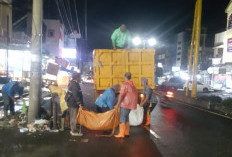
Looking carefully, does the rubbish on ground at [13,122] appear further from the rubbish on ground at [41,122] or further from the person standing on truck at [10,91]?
the rubbish on ground at [41,122]

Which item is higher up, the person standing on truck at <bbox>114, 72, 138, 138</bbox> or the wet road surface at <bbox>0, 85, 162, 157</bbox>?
the person standing on truck at <bbox>114, 72, 138, 138</bbox>

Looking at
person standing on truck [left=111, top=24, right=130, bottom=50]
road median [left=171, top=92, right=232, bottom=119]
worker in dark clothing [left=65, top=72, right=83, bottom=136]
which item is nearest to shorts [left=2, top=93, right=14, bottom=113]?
worker in dark clothing [left=65, top=72, right=83, bottom=136]

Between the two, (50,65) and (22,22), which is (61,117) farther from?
(22,22)

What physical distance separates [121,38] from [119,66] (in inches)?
46.9

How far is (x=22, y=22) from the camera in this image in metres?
32.8

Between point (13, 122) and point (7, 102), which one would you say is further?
point (7, 102)

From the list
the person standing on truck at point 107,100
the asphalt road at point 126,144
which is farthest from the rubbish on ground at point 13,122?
the person standing on truck at point 107,100

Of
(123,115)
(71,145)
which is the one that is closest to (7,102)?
(71,145)

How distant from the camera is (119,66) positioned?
27.2 ft

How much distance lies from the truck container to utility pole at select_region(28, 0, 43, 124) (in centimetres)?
205

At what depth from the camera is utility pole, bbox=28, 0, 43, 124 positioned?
24.4ft

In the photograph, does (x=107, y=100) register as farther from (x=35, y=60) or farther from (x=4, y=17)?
(x=4, y=17)

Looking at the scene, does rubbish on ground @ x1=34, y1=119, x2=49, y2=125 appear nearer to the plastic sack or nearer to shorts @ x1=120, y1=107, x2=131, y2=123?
shorts @ x1=120, y1=107, x2=131, y2=123

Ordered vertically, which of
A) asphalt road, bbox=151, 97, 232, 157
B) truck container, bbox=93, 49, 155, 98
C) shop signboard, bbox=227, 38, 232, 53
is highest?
shop signboard, bbox=227, 38, 232, 53
